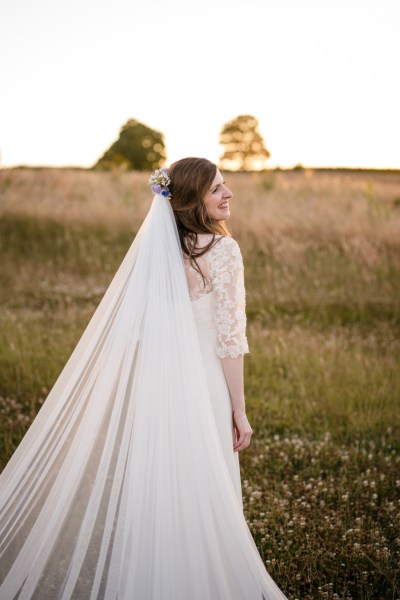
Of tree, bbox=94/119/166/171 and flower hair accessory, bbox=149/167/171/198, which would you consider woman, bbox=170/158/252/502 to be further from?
tree, bbox=94/119/166/171

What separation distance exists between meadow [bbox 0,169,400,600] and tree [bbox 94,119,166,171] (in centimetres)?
2415

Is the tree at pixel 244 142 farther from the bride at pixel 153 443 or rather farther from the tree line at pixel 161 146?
the bride at pixel 153 443

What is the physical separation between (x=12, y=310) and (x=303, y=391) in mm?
5177

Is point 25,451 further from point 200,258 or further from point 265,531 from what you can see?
point 265,531

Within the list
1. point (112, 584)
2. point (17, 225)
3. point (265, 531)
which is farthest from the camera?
point (17, 225)

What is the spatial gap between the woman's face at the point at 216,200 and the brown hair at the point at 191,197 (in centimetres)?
2

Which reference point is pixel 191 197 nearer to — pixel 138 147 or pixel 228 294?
pixel 228 294

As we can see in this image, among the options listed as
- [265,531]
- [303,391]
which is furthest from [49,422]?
[303,391]

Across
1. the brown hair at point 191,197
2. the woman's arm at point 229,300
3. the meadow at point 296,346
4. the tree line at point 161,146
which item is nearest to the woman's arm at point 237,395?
the woman's arm at point 229,300

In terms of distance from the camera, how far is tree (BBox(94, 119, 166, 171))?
135ft

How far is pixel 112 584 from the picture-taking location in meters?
2.73

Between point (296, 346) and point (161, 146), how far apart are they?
122ft

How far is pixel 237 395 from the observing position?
3158mm

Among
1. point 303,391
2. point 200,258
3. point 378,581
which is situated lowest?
point 378,581
